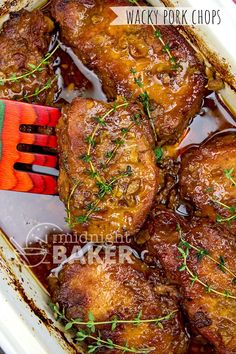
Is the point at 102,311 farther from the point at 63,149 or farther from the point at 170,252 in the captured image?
the point at 63,149

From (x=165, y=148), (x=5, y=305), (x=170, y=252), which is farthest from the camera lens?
(x=165, y=148)

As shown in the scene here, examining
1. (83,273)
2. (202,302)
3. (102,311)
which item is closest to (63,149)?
(83,273)

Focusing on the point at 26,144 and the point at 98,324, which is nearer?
the point at 98,324

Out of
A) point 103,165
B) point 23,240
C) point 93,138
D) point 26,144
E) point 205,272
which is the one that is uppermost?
point 26,144

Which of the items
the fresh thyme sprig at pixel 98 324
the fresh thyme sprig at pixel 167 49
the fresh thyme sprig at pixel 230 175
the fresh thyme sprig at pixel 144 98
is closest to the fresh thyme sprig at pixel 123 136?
the fresh thyme sprig at pixel 144 98

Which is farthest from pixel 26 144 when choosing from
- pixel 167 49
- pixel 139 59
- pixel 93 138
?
pixel 167 49

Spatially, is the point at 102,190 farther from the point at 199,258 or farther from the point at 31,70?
the point at 31,70
